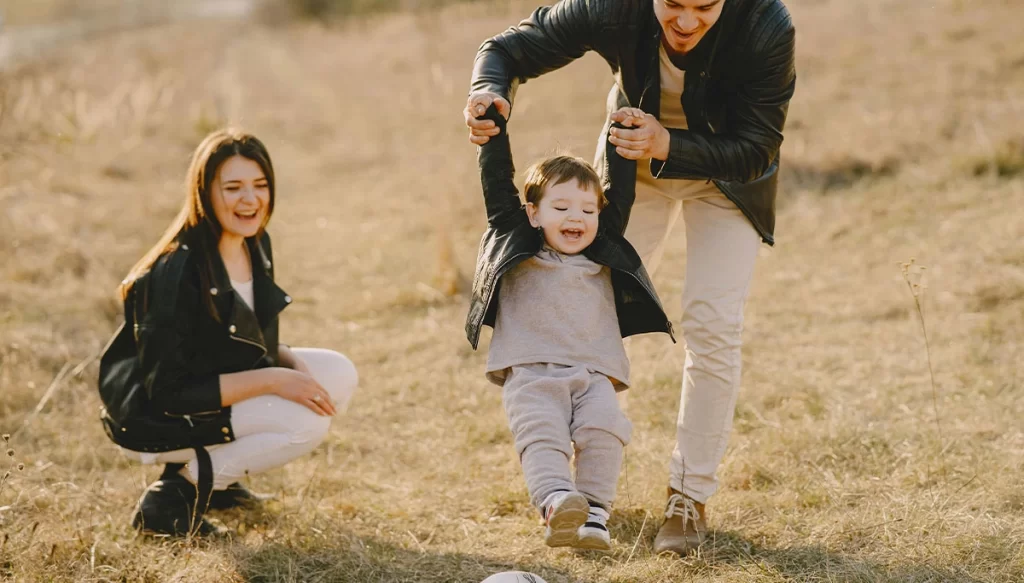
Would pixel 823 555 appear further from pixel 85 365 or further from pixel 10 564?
pixel 85 365

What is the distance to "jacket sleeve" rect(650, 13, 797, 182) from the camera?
121 inches

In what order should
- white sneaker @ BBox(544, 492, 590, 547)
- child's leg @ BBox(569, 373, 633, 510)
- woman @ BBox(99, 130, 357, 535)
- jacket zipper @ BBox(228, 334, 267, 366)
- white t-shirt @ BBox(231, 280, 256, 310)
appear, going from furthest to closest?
white t-shirt @ BBox(231, 280, 256, 310)
jacket zipper @ BBox(228, 334, 267, 366)
woman @ BBox(99, 130, 357, 535)
child's leg @ BBox(569, 373, 633, 510)
white sneaker @ BBox(544, 492, 590, 547)

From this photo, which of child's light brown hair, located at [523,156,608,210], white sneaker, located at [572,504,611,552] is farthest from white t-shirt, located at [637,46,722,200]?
white sneaker, located at [572,504,611,552]

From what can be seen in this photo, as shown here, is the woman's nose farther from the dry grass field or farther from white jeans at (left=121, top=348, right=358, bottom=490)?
white jeans at (left=121, top=348, right=358, bottom=490)

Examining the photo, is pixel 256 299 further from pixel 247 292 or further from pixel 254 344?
pixel 254 344

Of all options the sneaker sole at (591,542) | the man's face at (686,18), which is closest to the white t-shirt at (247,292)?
the sneaker sole at (591,542)

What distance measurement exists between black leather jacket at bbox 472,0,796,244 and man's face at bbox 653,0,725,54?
93 millimetres

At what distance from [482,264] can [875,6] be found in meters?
11.9

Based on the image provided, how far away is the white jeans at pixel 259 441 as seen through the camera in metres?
3.74

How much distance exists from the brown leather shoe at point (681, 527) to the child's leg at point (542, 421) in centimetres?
71

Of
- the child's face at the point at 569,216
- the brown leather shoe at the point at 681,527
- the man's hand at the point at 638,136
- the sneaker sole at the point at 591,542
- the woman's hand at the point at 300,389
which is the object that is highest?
the man's hand at the point at 638,136

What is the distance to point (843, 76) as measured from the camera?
10797mm

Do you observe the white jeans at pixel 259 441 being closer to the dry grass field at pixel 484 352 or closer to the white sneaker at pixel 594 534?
the dry grass field at pixel 484 352

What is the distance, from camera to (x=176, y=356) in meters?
3.55
